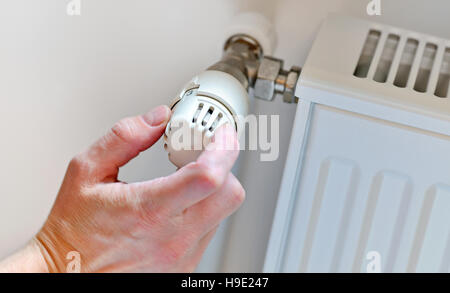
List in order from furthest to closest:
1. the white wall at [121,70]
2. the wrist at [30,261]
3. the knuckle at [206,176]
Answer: the white wall at [121,70] < the wrist at [30,261] < the knuckle at [206,176]

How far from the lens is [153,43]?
60cm

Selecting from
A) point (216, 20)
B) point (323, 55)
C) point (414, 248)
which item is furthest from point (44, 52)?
point (414, 248)

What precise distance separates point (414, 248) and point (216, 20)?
294mm

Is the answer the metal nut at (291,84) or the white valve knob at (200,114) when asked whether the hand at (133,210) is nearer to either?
the white valve knob at (200,114)

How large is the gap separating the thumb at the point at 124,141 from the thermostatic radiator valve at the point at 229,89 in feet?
0.04

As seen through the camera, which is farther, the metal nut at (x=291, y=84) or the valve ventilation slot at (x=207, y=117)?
the metal nut at (x=291, y=84)

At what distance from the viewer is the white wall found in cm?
57

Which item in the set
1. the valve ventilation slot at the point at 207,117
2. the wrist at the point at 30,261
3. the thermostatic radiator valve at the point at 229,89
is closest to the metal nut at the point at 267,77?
the thermostatic radiator valve at the point at 229,89

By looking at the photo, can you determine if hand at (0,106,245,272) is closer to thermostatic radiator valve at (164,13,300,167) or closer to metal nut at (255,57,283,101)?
thermostatic radiator valve at (164,13,300,167)

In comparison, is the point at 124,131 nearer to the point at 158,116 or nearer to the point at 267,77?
the point at 158,116

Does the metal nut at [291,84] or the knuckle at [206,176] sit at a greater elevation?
the metal nut at [291,84]

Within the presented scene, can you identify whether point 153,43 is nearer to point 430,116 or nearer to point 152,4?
point 152,4

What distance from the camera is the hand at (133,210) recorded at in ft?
1.25

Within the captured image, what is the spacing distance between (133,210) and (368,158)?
0.20 meters
